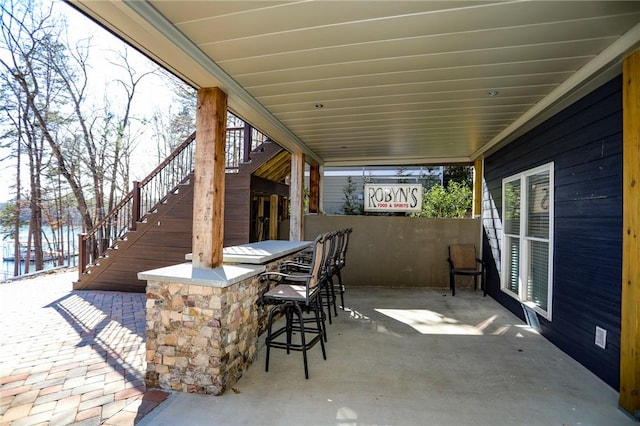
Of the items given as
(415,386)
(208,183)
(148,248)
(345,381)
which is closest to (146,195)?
(148,248)

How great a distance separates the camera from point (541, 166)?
3.90 meters

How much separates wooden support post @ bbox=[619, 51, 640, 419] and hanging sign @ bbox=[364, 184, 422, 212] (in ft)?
13.3

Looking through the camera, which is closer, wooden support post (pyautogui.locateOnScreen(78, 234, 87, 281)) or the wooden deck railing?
the wooden deck railing

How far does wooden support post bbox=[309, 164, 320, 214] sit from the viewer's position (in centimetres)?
704

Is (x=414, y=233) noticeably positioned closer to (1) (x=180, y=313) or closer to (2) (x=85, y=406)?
(1) (x=180, y=313)

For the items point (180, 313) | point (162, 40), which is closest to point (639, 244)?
point (180, 313)

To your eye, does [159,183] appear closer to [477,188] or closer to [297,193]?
[297,193]

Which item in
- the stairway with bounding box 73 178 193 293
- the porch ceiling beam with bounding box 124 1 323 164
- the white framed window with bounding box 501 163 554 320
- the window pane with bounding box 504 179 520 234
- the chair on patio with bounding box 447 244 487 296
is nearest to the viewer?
the porch ceiling beam with bounding box 124 1 323 164

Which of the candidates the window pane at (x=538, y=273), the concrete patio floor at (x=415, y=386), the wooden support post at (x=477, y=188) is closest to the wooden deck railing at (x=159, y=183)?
the concrete patio floor at (x=415, y=386)

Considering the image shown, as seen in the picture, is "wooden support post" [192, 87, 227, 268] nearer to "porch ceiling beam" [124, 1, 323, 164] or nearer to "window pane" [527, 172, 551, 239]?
"porch ceiling beam" [124, 1, 323, 164]

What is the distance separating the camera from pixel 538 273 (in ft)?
13.2

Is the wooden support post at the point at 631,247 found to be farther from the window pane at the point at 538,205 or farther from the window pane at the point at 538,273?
the window pane at the point at 538,273

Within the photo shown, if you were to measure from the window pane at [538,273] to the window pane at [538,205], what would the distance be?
149 mm

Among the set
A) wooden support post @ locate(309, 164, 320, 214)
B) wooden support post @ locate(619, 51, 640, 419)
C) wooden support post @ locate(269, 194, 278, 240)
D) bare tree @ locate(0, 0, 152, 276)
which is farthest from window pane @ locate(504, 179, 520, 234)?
bare tree @ locate(0, 0, 152, 276)
